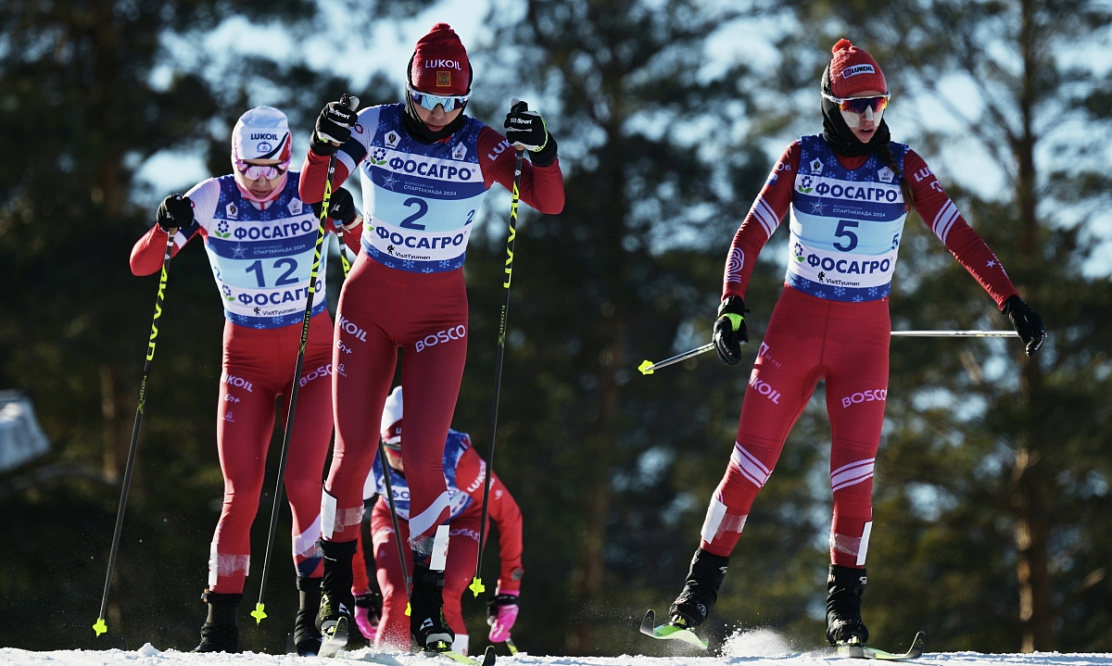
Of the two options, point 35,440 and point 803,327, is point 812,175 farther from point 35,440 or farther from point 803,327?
point 35,440

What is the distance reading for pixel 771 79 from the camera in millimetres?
20312

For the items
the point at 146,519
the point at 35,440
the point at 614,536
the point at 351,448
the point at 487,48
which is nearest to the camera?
the point at 351,448

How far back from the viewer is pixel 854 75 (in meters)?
5.94

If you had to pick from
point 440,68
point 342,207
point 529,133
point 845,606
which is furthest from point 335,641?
point 440,68

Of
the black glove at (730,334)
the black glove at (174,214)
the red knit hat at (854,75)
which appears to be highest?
the red knit hat at (854,75)

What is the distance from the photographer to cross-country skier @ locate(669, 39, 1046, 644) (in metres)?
5.92

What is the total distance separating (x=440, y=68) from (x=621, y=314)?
45.6 feet

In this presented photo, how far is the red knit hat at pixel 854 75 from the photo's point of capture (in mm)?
5926

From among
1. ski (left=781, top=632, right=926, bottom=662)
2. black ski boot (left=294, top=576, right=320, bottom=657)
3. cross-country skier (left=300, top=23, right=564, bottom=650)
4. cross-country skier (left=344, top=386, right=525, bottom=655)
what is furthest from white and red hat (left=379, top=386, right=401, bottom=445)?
ski (left=781, top=632, right=926, bottom=662)

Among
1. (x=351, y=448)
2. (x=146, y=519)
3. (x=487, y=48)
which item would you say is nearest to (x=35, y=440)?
(x=146, y=519)

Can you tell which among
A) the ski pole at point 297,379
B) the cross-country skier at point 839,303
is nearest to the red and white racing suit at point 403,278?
the ski pole at point 297,379

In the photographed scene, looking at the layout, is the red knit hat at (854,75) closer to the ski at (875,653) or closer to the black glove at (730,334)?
the black glove at (730,334)

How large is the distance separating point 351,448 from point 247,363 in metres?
1.22

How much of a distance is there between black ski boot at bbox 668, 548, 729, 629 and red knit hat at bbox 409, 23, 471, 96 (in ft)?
7.22
